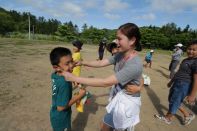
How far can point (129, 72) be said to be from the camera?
2342 mm

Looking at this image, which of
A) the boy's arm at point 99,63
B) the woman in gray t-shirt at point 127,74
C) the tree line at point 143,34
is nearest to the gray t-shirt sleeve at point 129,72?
the woman in gray t-shirt at point 127,74

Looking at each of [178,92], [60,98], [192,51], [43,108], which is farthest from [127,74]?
[43,108]

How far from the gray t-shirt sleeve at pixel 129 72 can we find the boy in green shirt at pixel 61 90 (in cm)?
62

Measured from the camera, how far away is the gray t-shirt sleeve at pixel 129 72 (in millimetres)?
2297

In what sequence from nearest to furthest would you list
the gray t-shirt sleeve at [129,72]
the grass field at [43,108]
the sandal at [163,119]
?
the gray t-shirt sleeve at [129,72] < the grass field at [43,108] < the sandal at [163,119]

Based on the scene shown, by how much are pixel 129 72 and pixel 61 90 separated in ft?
2.75

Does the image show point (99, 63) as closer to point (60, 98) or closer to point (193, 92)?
point (60, 98)

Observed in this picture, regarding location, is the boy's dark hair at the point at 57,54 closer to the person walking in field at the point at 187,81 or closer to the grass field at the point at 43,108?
the grass field at the point at 43,108

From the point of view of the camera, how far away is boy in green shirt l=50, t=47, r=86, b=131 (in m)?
2.46

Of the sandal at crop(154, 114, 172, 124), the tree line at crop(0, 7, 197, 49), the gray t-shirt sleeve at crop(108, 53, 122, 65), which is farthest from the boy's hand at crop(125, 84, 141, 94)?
the tree line at crop(0, 7, 197, 49)

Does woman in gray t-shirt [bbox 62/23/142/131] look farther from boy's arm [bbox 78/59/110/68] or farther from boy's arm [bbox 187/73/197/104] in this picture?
boy's arm [bbox 187/73/197/104]

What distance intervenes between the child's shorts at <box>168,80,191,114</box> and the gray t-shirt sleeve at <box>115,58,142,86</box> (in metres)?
2.54

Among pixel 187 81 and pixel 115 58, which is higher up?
pixel 115 58

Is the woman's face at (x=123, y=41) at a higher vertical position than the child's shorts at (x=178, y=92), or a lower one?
higher
